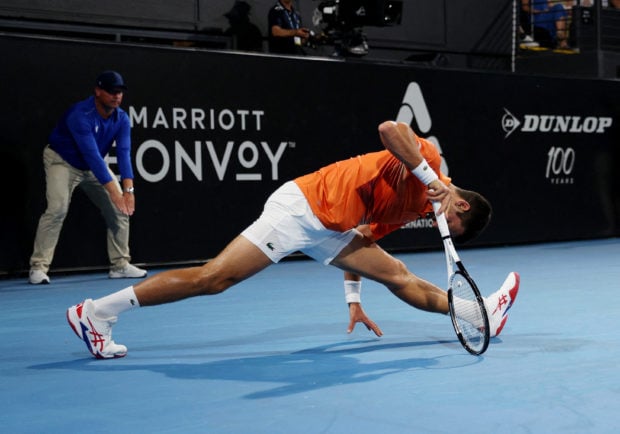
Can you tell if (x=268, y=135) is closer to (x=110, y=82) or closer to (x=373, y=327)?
(x=110, y=82)

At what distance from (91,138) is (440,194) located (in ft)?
14.8

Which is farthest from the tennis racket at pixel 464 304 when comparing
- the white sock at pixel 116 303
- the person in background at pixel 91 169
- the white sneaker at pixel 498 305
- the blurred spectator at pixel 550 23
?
the blurred spectator at pixel 550 23

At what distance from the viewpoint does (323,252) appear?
16.4 ft

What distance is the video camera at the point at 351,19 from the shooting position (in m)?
11.5

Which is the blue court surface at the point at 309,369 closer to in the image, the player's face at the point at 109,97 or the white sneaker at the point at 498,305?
the white sneaker at the point at 498,305

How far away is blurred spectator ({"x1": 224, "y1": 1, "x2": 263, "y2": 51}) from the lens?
13352mm

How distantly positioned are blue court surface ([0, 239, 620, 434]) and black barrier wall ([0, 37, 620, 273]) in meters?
1.75

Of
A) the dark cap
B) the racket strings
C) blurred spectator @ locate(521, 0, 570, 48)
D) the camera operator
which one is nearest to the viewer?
the racket strings

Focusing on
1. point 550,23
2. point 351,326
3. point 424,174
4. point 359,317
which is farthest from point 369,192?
point 550,23

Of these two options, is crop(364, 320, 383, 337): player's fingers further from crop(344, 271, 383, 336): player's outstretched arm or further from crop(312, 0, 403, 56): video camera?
crop(312, 0, 403, 56): video camera

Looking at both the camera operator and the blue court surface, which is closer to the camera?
the blue court surface

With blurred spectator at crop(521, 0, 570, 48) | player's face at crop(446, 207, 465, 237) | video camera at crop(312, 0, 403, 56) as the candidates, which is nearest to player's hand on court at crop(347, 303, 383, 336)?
player's face at crop(446, 207, 465, 237)

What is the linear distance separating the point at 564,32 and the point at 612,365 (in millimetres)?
12761

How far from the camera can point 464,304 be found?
15.4ft
